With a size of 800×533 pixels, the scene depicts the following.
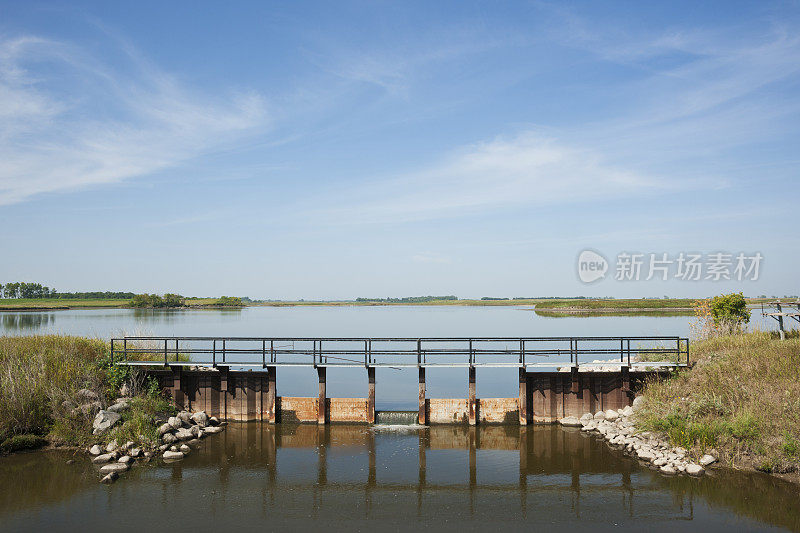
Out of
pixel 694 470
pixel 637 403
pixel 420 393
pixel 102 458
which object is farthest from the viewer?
pixel 420 393

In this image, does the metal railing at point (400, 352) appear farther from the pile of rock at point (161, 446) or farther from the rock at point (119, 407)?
the pile of rock at point (161, 446)

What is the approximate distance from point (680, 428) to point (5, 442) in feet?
82.5

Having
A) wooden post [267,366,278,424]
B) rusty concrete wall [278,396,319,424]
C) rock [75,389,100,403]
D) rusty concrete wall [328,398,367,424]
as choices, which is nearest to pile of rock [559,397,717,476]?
rusty concrete wall [328,398,367,424]

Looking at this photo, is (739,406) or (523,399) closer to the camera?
(739,406)

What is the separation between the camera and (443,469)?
19.5 meters

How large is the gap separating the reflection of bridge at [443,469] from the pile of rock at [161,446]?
86 centimetres

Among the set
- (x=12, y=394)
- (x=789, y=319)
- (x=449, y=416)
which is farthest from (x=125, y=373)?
(x=789, y=319)

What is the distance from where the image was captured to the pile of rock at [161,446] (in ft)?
63.7

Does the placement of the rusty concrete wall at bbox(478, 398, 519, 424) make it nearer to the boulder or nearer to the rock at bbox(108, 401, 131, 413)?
the boulder

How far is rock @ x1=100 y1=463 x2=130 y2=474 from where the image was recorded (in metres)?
18.7

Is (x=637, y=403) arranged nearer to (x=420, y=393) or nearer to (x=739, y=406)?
(x=739, y=406)

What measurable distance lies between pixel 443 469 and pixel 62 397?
15624 mm

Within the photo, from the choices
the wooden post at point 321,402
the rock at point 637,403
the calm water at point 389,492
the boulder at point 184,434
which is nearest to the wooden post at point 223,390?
the boulder at point 184,434

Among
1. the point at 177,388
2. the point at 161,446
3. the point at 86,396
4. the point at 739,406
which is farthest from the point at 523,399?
the point at 86,396
